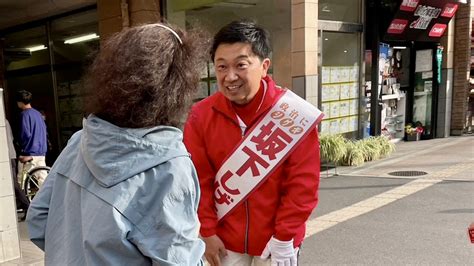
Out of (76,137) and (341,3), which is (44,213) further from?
(341,3)

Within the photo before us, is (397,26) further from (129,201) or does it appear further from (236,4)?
(129,201)

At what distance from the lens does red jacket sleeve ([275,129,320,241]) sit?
214 cm

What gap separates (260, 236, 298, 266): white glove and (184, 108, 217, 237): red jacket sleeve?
1.07 feet

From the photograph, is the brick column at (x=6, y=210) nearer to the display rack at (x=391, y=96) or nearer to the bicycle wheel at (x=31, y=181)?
the bicycle wheel at (x=31, y=181)

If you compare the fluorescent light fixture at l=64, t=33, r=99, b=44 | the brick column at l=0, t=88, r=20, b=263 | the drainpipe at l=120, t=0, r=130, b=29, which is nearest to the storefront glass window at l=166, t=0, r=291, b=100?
the drainpipe at l=120, t=0, r=130, b=29

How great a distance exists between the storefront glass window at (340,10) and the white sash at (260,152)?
25.0 feet

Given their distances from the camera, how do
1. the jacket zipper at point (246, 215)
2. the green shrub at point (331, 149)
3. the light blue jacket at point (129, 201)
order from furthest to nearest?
the green shrub at point (331, 149) < the jacket zipper at point (246, 215) < the light blue jacket at point (129, 201)

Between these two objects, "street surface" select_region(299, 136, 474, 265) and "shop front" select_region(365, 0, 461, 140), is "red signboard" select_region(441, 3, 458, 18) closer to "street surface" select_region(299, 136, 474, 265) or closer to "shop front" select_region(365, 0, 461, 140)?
"shop front" select_region(365, 0, 461, 140)

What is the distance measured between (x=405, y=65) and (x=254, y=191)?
38.1 ft

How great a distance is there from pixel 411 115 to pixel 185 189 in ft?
42.0

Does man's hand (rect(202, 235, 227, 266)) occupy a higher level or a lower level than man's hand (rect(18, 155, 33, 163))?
higher

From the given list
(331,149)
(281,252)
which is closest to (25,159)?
(331,149)

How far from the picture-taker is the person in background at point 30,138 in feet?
22.9

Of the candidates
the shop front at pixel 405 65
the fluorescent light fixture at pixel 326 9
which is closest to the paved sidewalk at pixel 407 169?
the shop front at pixel 405 65
